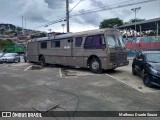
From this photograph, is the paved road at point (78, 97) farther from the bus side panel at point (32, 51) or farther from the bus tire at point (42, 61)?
the bus side panel at point (32, 51)

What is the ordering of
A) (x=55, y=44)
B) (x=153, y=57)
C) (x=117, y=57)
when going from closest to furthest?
1. (x=153, y=57)
2. (x=117, y=57)
3. (x=55, y=44)

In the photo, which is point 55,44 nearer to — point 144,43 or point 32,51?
point 32,51

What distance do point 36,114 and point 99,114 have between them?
1.73m

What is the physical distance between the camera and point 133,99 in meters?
9.30

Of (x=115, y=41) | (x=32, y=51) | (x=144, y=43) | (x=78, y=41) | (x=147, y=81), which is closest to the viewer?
(x=147, y=81)

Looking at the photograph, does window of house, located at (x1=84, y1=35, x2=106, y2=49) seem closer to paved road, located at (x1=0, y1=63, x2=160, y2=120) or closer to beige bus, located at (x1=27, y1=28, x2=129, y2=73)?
beige bus, located at (x1=27, y1=28, x2=129, y2=73)

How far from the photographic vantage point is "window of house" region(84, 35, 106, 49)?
16.4 m

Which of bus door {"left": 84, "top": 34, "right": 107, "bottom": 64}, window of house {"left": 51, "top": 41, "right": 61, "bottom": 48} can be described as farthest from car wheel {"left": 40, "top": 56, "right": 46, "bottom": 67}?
bus door {"left": 84, "top": 34, "right": 107, "bottom": 64}

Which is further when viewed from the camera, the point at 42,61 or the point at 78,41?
the point at 42,61

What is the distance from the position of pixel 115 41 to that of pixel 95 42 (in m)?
1.25

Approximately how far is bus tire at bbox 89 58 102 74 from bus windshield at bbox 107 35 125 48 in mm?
1307

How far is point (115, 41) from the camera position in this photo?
16.9 meters

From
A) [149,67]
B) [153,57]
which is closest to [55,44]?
[153,57]

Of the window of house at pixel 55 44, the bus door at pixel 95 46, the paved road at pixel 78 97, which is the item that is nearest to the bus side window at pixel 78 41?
the bus door at pixel 95 46
